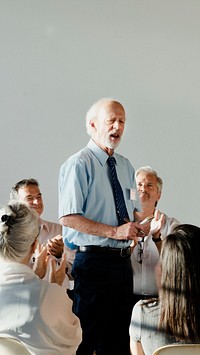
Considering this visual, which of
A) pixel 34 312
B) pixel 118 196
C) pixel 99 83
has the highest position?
pixel 99 83

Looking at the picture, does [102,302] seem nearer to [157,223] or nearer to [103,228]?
[103,228]

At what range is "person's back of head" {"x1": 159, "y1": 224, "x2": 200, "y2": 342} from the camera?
7.70 ft

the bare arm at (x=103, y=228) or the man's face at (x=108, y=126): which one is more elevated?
the man's face at (x=108, y=126)

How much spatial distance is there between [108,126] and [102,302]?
1.04 meters

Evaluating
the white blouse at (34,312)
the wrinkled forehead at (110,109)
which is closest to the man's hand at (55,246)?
the wrinkled forehead at (110,109)

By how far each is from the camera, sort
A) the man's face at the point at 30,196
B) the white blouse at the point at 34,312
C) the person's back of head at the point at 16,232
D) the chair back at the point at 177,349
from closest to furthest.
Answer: the chair back at the point at 177,349 < the white blouse at the point at 34,312 < the person's back of head at the point at 16,232 < the man's face at the point at 30,196

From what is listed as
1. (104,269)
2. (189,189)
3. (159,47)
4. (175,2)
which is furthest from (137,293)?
(175,2)

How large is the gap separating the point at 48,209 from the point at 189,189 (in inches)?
56.9

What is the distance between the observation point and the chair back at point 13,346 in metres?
2.25

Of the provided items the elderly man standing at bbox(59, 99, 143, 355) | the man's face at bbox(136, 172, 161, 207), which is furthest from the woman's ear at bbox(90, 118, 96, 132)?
the man's face at bbox(136, 172, 161, 207)

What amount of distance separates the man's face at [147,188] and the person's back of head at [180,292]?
2.32 metres

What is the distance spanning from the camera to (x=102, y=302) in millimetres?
3408

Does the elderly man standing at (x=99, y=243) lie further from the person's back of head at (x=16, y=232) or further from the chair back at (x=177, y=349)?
the chair back at (x=177, y=349)

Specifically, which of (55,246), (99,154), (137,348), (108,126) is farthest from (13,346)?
(108,126)
